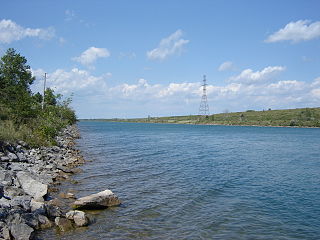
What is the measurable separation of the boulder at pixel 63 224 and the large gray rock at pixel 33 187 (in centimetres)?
312

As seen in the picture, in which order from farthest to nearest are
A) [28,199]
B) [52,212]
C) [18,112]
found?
1. [18,112]
2. [28,199]
3. [52,212]

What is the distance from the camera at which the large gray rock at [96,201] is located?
14.4 metres

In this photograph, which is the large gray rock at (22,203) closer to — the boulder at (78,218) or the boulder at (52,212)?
the boulder at (52,212)

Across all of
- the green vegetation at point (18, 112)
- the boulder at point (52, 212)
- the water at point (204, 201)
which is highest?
the green vegetation at point (18, 112)

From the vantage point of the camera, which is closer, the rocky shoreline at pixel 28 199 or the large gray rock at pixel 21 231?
the large gray rock at pixel 21 231

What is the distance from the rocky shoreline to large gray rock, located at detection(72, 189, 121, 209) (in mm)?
839

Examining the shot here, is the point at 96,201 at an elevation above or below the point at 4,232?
below

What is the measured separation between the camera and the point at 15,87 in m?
38.2

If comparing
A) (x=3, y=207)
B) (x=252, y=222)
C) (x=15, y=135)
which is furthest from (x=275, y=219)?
(x=15, y=135)

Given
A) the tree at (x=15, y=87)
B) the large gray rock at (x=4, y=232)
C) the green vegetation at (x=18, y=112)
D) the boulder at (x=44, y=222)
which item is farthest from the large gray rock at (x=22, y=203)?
the tree at (x=15, y=87)

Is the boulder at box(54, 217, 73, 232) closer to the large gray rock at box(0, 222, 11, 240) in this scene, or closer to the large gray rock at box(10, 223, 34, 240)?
the large gray rock at box(10, 223, 34, 240)

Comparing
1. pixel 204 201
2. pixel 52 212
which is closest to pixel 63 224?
pixel 52 212

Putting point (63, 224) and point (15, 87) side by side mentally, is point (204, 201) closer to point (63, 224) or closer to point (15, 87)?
point (63, 224)

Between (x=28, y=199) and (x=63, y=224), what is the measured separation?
8.24ft
